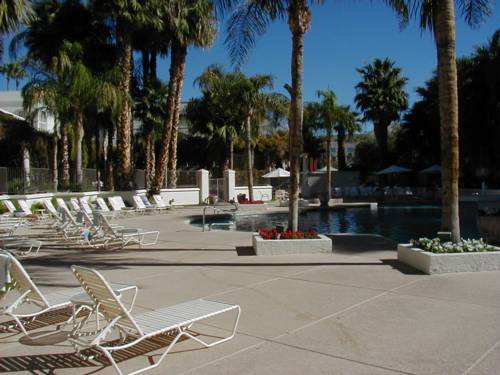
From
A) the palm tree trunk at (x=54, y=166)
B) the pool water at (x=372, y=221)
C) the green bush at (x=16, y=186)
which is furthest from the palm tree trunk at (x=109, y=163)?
the pool water at (x=372, y=221)

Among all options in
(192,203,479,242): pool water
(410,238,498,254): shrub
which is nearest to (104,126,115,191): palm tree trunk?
(192,203,479,242): pool water

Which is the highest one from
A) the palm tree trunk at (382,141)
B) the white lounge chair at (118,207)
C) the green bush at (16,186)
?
the palm tree trunk at (382,141)

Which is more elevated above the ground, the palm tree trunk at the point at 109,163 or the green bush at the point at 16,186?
the palm tree trunk at the point at 109,163

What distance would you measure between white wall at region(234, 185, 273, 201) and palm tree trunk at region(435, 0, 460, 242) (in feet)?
86.1

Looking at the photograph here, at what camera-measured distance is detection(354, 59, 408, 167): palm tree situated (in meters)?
45.1

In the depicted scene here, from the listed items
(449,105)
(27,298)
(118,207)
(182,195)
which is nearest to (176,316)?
(27,298)

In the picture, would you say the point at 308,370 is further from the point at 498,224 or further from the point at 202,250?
the point at 498,224

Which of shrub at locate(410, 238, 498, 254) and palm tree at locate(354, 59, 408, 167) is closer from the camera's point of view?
shrub at locate(410, 238, 498, 254)

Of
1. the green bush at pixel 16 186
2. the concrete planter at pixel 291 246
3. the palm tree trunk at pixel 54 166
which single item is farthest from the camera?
the palm tree trunk at pixel 54 166

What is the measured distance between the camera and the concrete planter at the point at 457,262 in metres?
8.23

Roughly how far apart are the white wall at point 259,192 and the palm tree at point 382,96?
553 inches

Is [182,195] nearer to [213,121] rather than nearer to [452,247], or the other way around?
[213,121]

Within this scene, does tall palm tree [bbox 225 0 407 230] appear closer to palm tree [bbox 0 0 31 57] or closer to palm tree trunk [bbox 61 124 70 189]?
palm tree [bbox 0 0 31 57]

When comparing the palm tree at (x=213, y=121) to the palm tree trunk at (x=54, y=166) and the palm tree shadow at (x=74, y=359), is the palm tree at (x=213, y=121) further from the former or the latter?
the palm tree shadow at (x=74, y=359)
